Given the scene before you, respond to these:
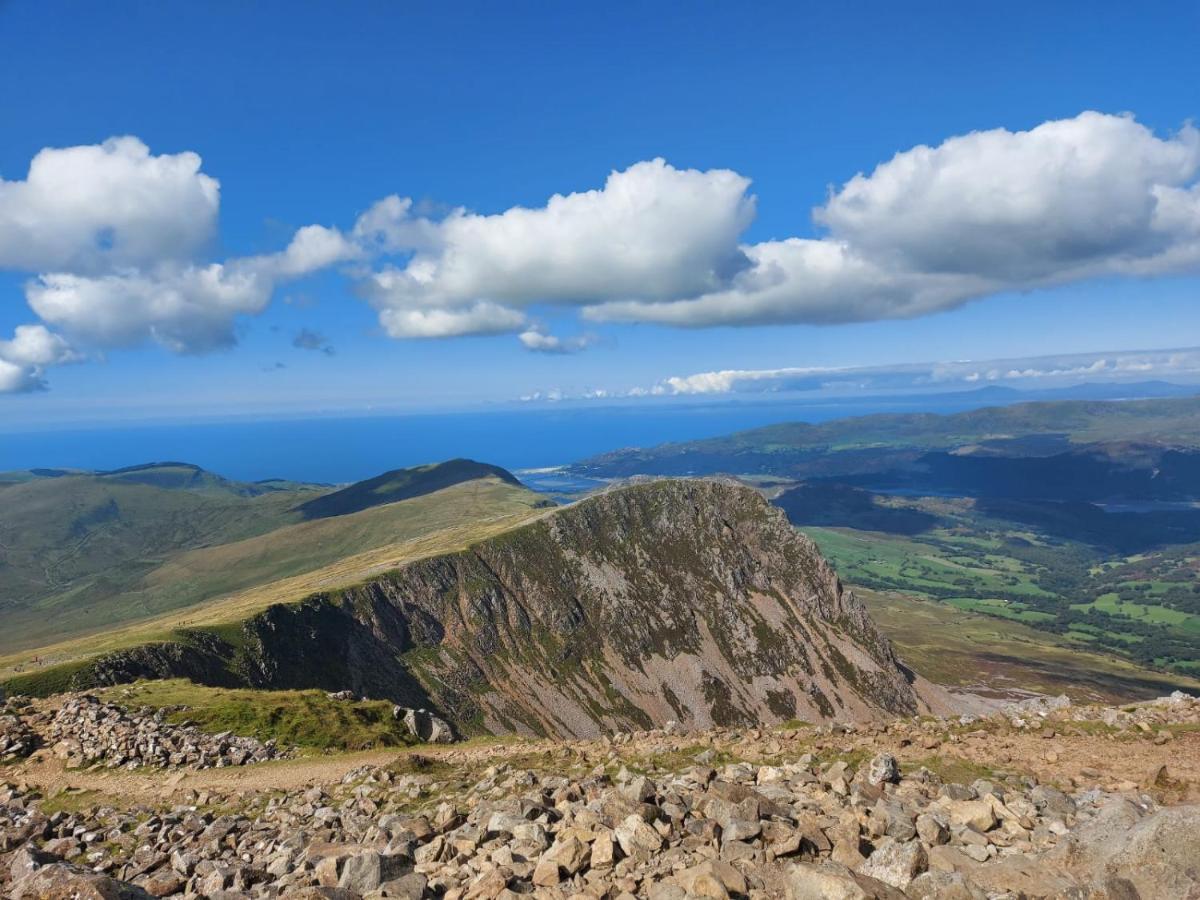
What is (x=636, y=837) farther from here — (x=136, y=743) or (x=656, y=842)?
(x=136, y=743)

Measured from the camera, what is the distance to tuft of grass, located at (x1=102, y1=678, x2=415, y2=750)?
141 feet

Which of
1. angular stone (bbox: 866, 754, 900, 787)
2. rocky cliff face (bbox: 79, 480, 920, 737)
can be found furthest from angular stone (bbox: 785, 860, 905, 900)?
rocky cliff face (bbox: 79, 480, 920, 737)

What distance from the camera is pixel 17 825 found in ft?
81.8

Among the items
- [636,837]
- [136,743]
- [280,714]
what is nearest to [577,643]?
[280,714]

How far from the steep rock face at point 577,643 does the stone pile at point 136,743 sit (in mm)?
63299

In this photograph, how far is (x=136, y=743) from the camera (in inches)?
1512

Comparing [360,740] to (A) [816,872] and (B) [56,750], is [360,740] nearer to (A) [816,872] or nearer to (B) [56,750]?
(B) [56,750]

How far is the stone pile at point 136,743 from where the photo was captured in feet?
122

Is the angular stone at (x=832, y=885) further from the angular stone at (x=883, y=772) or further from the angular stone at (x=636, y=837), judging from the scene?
the angular stone at (x=883, y=772)

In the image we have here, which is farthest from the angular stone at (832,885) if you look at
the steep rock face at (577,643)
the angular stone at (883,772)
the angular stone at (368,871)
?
the steep rock face at (577,643)

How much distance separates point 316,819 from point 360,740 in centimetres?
1982

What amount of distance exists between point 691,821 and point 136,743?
37293mm

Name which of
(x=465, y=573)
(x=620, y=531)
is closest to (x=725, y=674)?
(x=620, y=531)

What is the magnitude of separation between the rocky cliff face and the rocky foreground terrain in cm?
7462
